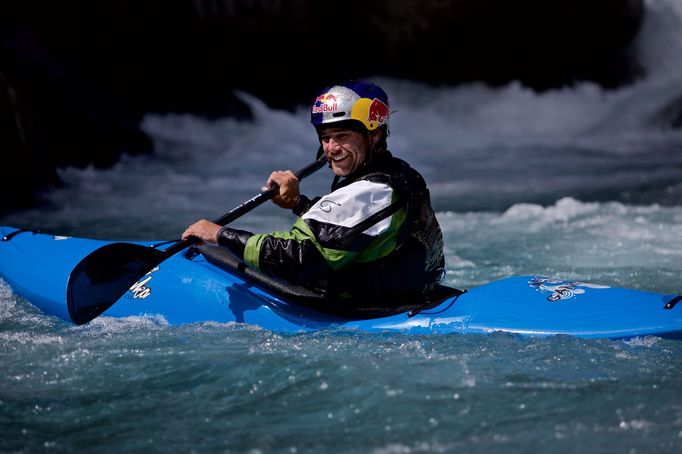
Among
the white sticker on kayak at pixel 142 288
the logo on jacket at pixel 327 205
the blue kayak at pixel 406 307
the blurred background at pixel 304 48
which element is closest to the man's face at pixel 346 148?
the logo on jacket at pixel 327 205

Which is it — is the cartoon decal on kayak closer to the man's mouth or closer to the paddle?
the man's mouth

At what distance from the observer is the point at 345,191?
3.10m

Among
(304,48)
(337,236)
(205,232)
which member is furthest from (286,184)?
(304,48)

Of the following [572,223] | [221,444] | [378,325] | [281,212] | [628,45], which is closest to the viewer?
[221,444]

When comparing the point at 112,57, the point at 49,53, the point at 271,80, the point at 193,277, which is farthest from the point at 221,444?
the point at 271,80

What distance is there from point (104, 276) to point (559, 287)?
6.35 ft

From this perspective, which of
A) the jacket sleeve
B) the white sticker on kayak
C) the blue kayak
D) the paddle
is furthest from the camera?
the white sticker on kayak

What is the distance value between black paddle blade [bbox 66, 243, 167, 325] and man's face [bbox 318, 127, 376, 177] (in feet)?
3.00

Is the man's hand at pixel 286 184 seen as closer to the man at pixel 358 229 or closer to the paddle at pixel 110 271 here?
the paddle at pixel 110 271

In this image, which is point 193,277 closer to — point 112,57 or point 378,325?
point 378,325

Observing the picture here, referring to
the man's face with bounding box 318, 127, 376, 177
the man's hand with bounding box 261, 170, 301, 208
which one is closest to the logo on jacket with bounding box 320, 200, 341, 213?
the man's face with bounding box 318, 127, 376, 177

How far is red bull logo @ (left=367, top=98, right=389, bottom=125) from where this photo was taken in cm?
324

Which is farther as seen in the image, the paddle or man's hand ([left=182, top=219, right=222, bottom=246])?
the paddle

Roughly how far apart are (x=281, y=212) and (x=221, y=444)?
590 centimetres
